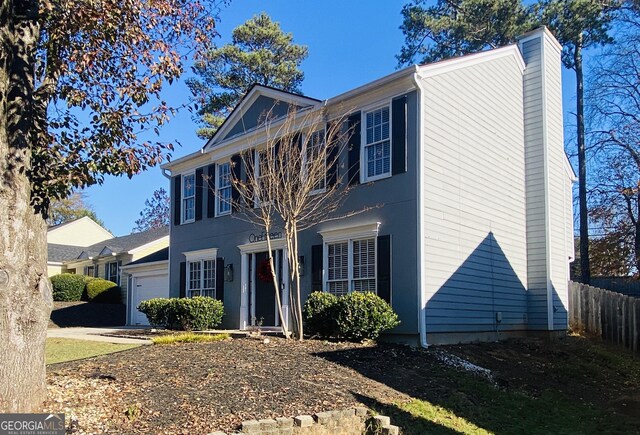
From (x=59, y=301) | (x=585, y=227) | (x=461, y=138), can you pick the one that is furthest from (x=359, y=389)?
(x=59, y=301)

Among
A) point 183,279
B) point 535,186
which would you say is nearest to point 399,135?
point 535,186

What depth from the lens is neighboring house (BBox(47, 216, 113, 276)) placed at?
34.2 metres

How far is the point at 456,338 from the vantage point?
508 inches

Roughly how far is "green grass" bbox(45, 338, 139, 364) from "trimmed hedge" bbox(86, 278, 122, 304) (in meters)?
12.6

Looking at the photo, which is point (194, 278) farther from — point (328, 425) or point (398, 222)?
point (328, 425)

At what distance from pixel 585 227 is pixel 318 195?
13713mm

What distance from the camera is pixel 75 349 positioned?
11555 mm

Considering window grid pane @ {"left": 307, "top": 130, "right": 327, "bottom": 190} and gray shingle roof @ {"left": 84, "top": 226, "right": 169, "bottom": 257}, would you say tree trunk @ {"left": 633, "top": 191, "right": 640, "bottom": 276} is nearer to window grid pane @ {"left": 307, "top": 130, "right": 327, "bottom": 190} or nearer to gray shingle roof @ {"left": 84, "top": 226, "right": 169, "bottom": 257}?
window grid pane @ {"left": 307, "top": 130, "right": 327, "bottom": 190}

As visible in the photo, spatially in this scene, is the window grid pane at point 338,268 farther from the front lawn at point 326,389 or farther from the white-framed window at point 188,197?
the white-framed window at point 188,197

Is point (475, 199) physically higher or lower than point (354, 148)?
lower

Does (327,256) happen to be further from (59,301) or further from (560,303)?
(59,301)

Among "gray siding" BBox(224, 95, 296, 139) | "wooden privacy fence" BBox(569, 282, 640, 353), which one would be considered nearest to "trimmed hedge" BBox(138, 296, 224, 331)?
"gray siding" BBox(224, 95, 296, 139)

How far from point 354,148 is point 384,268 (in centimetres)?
281
